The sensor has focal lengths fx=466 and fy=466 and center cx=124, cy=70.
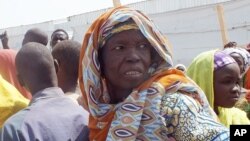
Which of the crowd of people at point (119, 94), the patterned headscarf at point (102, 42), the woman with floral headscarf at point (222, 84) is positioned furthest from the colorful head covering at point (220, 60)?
the patterned headscarf at point (102, 42)

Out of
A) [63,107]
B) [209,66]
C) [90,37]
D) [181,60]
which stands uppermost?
[90,37]

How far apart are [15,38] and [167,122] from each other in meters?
12.6

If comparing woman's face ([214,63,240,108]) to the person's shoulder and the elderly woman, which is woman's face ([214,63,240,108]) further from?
the person's shoulder

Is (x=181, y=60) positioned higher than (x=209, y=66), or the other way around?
(x=209, y=66)

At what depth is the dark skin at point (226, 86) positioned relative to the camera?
128 inches

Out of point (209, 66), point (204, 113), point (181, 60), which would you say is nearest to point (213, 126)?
point (204, 113)

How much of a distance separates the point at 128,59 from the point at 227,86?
1.40m

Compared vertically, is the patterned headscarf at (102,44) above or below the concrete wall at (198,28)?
above

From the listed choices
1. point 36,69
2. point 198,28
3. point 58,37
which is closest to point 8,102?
point 36,69

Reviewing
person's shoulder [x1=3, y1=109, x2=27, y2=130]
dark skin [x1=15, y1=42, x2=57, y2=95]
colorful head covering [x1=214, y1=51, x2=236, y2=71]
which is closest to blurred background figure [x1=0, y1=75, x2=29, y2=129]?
dark skin [x1=15, y1=42, x2=57, y2=95]

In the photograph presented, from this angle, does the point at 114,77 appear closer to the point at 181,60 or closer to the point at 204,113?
the point at 204,113

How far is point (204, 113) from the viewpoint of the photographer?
6.21ft

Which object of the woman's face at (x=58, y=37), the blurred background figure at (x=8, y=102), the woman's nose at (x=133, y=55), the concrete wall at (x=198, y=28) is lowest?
the concrete wall at (x=198, y=28)

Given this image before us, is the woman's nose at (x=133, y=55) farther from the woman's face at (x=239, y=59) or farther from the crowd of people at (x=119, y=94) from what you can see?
Answer: the woman's face at (x=239, y=59)
